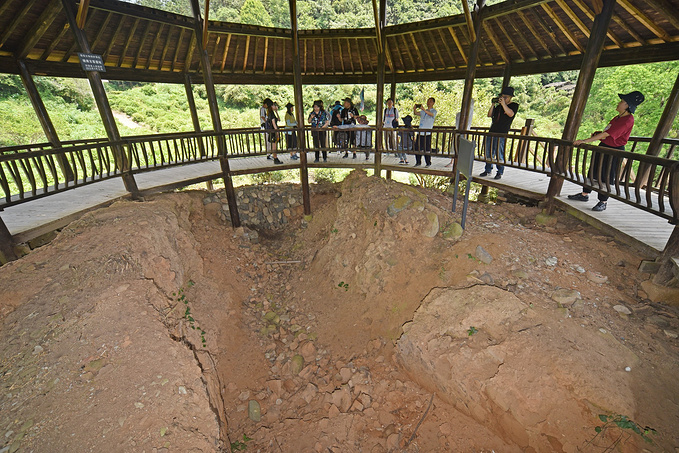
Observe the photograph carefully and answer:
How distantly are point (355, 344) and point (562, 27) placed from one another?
31.9 ft

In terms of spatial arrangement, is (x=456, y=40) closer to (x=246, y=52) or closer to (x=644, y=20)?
(x=644, y=20)

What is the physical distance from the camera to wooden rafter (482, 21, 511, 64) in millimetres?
9219

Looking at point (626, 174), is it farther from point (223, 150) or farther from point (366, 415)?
point (223, 150)

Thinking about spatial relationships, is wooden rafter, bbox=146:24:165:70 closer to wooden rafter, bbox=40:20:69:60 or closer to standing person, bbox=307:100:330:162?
wooden rafter, bbox=40:20:69:60

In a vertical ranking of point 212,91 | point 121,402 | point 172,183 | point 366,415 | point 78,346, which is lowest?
point 366,415

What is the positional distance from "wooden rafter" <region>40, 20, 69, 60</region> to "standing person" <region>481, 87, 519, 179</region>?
1176 centimetres

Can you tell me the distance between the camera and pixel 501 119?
743 cm

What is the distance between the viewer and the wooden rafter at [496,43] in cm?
922

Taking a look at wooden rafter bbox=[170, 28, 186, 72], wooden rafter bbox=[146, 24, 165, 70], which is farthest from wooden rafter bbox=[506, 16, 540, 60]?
wooden rafter bbox=[146, 24, 165, 70]

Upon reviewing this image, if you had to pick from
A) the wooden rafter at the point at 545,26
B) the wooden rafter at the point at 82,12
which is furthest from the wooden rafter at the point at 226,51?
the wooden rafter at the point at 545,26

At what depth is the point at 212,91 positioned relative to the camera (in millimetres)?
8812

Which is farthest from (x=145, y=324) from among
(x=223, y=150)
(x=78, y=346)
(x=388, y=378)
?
(x=223, y=150)

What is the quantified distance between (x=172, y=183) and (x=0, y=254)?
3.76 m

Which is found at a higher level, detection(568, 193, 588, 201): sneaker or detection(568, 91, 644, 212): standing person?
detection(568, 91, 644, 212): standing person
